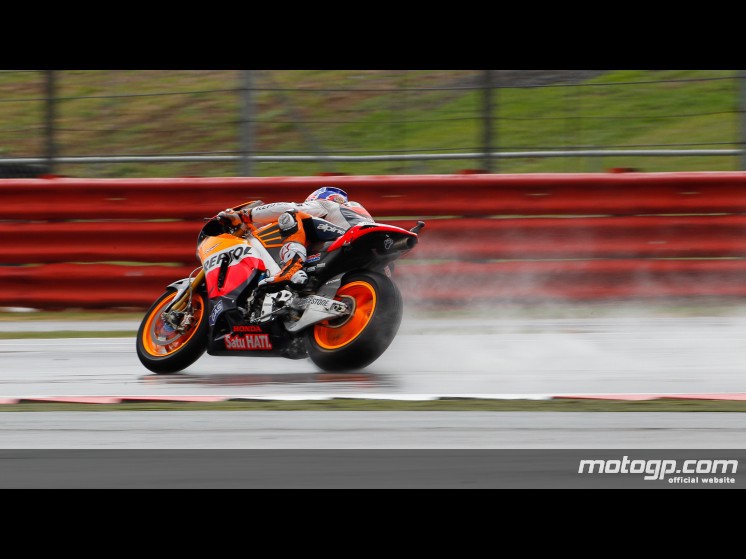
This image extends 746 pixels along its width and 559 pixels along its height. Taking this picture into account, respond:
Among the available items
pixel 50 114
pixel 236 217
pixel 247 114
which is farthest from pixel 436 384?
pixel 50 114

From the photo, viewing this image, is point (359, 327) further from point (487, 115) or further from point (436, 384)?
point (487, 115)

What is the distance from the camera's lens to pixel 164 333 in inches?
288

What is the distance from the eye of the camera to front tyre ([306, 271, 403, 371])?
6.66m

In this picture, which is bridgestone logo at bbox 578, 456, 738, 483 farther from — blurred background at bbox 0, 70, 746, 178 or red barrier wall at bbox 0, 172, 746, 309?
blurred background at bbox 0, 70, 746, 178

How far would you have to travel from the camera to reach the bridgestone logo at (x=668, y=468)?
452 centimetres

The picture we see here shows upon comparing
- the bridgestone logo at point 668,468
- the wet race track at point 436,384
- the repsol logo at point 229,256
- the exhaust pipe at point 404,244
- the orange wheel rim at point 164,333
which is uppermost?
the exhaust pipe at point 404,244

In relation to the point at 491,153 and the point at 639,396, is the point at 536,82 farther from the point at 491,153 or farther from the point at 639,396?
the point at 639,396

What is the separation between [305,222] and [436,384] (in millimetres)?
1393

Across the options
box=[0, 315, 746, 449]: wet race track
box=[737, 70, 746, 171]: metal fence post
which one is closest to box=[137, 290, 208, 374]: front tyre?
box=[0, 315, 746, 449]: wet race track

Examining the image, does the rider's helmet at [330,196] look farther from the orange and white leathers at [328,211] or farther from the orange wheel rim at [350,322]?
the orange wheel rim at [350,322]

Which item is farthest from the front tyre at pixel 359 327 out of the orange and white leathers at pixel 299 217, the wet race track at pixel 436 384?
the orange and white leathers at pixel 299 217

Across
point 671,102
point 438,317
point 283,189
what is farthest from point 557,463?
point 671,102

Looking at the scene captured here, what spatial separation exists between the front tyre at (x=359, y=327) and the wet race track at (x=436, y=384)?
136 millimetres

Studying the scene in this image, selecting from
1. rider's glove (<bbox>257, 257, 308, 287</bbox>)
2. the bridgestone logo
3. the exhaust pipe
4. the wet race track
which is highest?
the exhaust pipe
